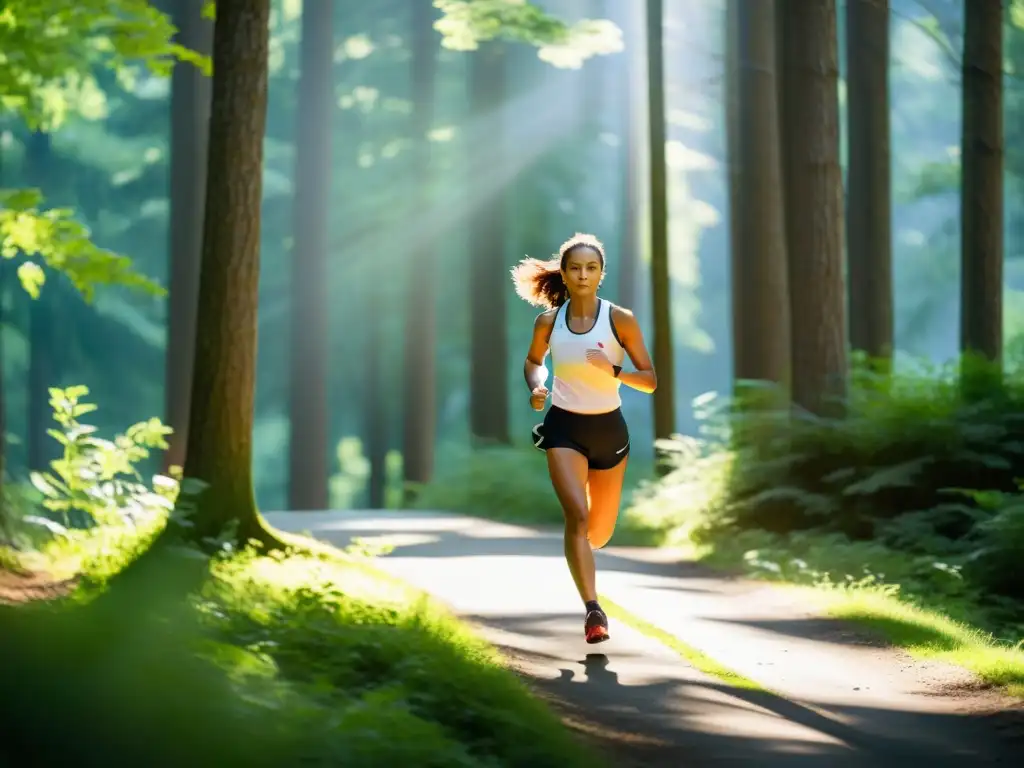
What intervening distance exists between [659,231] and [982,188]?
4.06 m

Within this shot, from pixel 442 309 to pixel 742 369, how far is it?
19.0 meters

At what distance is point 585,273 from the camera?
8406 mm

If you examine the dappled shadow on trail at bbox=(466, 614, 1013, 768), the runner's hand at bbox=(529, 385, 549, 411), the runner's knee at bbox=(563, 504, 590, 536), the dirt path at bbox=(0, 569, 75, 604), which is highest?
the runner's hand at bbox=(529, 385, 549, 411)

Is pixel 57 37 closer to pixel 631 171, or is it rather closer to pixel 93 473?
pixel 93 473

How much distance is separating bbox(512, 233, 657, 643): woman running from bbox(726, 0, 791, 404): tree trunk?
908 centimetres

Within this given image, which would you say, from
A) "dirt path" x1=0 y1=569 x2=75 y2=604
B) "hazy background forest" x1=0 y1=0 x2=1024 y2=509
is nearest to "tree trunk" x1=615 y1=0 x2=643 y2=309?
"hazy background forest" x1=0 y1=0 x2=1024 y2=509

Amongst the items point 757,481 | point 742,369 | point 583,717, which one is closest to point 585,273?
point 583,717

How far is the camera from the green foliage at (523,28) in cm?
1827

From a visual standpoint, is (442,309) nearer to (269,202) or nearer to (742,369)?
(269,202)

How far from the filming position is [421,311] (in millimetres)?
30172

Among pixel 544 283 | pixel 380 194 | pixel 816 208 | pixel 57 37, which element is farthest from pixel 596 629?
pixel 380 194

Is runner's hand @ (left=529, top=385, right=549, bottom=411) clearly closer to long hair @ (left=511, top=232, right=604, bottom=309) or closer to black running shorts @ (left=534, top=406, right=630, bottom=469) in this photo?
black running shorts @ (left=534, top=406, right=630, bottom=469)

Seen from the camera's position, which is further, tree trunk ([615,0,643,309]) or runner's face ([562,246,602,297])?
tree trunk ([615,0,643,309])

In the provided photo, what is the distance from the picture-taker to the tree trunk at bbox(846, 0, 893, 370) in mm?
21594
